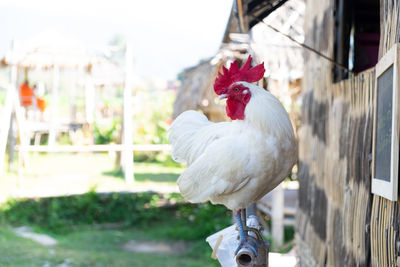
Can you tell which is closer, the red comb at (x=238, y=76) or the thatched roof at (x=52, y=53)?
the red comb at (x=238, y=76)

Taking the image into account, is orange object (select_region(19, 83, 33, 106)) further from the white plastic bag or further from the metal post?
the metal post

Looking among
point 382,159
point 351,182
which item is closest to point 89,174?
point 351,182

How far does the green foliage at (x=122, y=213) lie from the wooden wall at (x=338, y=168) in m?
3.49

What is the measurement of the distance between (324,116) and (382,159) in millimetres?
2045

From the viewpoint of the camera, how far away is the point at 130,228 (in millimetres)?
8750

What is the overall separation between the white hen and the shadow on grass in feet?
30.7

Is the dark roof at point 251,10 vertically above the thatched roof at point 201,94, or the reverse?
the dark roof at point 251,10

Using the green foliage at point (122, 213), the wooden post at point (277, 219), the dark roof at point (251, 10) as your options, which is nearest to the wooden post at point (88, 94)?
the green foliage at point (122, 213)

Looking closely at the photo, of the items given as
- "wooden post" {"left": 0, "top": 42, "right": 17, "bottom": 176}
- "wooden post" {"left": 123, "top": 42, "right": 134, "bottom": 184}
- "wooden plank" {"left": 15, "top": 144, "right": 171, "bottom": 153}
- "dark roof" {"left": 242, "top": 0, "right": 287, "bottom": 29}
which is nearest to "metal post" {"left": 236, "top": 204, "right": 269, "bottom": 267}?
"dark roof" {"left": 242, "top": 0, "right": 287, "bottom": 29}

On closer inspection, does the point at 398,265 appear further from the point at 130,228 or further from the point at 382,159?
the point at 130,228

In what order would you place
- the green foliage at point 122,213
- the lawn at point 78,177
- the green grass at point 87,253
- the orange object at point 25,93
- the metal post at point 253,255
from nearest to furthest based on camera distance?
the metal post at point 253,255
the green grass at point 87,253
the green foliage at point 122,213
the lawn at point 78,177
the orange object at point 25,93

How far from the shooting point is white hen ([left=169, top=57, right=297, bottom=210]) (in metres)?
1.97

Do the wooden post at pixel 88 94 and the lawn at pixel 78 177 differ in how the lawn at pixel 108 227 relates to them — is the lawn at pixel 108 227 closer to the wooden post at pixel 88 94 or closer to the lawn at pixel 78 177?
the lawn at pixel 78 177

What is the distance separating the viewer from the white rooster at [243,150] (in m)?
1.97
